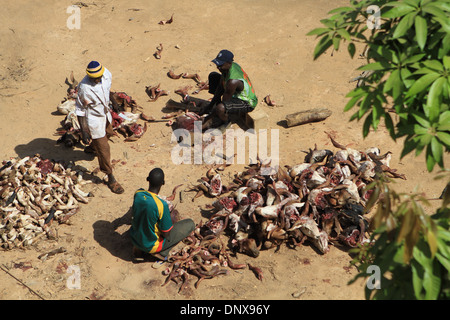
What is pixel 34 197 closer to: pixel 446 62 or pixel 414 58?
pixel 414 58

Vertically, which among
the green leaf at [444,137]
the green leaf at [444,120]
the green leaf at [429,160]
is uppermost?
the green leaf at [444,120]

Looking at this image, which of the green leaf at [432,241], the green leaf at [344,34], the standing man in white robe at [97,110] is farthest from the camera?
the standing man in white robe at [97,110]

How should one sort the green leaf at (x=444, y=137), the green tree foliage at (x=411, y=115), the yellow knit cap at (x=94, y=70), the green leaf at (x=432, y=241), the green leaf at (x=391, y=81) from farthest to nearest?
the yellow knit cap at (x=94, y=70) < the green leaf at (x=391, y=81) < the green leaf at (x=444, y=137) < the green tree foliage at (x=411, y=115) < the green leaf at (x=432, y=241)

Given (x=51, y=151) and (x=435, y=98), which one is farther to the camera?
(x=51, y=151)

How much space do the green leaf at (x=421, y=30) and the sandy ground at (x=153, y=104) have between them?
3112 mm

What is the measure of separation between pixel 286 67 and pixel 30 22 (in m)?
5.88

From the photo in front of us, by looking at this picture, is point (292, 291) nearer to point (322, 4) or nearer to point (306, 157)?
point (306, 157)

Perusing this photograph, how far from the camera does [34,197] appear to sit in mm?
A: 6219

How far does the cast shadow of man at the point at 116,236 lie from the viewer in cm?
578

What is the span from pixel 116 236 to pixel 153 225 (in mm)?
1066

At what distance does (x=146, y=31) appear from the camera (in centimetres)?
1001

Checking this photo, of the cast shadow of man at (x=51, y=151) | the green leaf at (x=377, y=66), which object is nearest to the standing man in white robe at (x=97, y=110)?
the cast shadow of man at (x=51, y=151)

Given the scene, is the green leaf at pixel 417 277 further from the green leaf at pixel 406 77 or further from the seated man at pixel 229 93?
the seated man at pixel 229 93

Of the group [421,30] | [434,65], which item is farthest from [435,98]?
[421,30]
